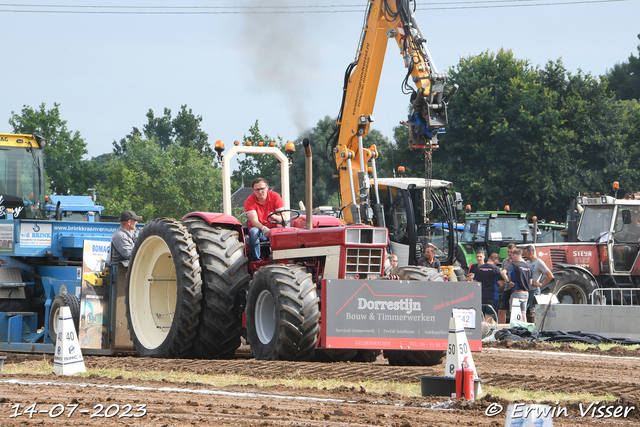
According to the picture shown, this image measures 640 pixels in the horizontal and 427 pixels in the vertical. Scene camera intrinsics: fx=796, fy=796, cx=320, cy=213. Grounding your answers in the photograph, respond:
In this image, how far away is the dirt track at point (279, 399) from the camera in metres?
4.89

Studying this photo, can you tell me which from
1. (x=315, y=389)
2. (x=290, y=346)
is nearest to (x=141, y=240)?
(x=290, y=346)

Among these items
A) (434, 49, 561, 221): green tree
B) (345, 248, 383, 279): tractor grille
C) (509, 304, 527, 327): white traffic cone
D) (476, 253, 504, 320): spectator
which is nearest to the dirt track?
(345, 248, 383, 279): tractor grille

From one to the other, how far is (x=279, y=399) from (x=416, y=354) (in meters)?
2.98

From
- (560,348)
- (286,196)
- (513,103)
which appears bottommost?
(560,348)

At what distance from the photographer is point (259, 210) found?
30.6 feet

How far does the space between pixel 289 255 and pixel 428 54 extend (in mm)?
6305

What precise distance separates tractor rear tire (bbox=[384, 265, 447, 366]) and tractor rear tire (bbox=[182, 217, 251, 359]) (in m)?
1.74

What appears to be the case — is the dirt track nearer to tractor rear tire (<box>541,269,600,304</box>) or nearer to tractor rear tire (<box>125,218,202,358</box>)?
tractor rear tire (<box>125,218,202,358</box>)

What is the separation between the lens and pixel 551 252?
17.5m

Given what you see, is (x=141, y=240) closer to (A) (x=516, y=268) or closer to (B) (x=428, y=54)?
(B) (x=428, y=54)

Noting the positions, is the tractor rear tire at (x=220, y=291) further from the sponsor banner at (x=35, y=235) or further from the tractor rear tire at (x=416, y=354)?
the sponsor banner at (x=35, y=235)

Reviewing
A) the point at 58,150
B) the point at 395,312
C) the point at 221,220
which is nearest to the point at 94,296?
the point at 221,220

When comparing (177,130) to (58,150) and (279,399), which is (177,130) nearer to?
(58,150)

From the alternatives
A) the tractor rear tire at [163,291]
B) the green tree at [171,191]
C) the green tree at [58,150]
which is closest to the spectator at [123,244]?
the tractor rear tire at [163,291]
